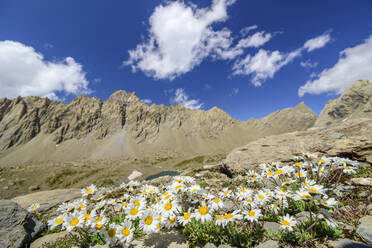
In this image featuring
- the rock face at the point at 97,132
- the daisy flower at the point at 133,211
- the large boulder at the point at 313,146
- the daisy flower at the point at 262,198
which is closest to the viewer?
the daisy flower at the point at 133,211

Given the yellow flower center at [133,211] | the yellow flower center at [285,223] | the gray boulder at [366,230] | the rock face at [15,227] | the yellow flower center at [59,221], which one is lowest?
the rock face at [15,227]

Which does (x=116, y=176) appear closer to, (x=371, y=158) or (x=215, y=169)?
(x=215, y=169)

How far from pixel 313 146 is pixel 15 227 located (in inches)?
577

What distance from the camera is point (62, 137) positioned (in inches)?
6112

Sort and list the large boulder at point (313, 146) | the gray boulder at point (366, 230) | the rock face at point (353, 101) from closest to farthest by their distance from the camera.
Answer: the gray boulder at point (366, 230)
the large boulder at point (313, 146)
the rock face at point (353, 101)

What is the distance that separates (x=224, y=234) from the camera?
3.45m

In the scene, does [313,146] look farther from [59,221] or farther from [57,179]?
[57,179]

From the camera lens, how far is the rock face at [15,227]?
14.4 ft

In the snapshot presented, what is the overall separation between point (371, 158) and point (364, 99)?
473ft

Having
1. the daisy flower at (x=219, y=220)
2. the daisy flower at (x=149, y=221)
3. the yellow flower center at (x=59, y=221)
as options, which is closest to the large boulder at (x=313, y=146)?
the daisy flower at (x=219, y=220)

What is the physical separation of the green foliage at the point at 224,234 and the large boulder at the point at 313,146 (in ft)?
27.2

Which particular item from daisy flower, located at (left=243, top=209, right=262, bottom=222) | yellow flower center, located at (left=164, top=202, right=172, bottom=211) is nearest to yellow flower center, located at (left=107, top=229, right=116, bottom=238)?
yellow flower center, located at (left=164, top=202, right=172, bottom=211)

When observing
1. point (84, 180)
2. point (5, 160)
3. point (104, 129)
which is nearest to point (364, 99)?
point (84, 180)

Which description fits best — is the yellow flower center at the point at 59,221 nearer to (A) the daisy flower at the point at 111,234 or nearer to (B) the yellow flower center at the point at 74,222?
(B) the yellow flower center at the point at 74,222
